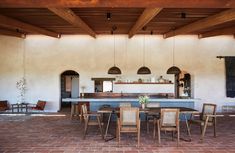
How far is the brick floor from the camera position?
5102mm

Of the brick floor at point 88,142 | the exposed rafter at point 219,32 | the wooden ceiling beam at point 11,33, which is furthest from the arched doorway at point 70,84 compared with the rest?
the exposed rafter at point 219,32

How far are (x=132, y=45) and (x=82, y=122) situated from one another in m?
4.60

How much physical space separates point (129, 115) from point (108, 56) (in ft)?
19.7

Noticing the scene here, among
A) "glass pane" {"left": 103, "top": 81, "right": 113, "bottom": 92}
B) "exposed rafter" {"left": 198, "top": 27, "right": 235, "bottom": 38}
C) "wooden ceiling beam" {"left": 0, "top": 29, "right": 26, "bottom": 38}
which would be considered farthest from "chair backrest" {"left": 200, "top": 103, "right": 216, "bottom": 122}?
"wooden ceiling beam" {"left": 0, "top": 29, "right": 26, "bottom": 38}

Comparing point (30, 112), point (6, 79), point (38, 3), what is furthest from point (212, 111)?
point (6, 79)

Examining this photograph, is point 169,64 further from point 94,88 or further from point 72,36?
point 72,36

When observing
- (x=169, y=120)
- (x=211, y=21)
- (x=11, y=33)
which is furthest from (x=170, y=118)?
(x=11, y=33)

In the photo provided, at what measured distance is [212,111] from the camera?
6.16m

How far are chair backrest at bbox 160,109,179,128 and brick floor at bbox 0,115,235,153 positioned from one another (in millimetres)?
492

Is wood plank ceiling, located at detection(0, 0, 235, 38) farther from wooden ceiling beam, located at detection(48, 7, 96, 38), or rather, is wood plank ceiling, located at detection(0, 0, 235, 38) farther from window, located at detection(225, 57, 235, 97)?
window, located at detection(225, 57, 235, 97)

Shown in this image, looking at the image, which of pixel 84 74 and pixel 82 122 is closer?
pixel 82 122

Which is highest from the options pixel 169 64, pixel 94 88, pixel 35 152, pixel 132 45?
pixel 132 45

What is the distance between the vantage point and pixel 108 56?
11031 mm

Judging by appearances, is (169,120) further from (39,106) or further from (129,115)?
(39,106)
